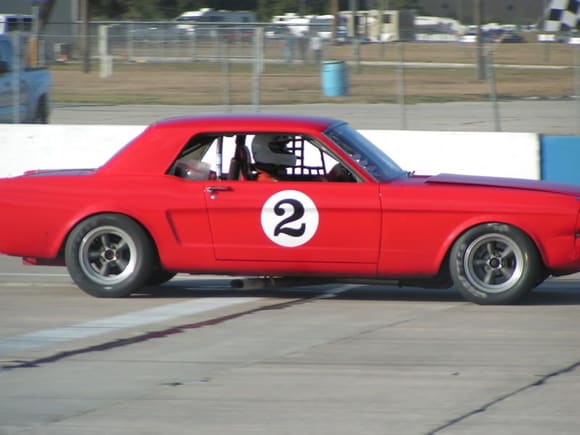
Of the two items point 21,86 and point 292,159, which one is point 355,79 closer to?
point 21,86

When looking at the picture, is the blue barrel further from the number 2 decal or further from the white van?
the number 2 decal

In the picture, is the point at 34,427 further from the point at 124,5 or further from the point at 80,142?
the point at 124,5

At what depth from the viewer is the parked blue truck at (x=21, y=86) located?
55.8ft

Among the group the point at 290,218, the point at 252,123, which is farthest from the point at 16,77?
the point at 290,218

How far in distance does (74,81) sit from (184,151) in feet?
44.4

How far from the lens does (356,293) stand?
30.0 feet

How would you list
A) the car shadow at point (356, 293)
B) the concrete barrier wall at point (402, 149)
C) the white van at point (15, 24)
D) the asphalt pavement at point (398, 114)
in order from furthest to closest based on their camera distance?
the white van at point (15, 24)
the asphalt pavement at point (398, 114)
the concrete barrier wall at point (402, 149)
the car shadow at point (356, 293)

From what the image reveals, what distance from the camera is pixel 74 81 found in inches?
856

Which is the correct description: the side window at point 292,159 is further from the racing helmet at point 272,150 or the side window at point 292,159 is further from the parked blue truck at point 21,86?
the parked blue truck at point 21,86

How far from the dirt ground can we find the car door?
9.99m

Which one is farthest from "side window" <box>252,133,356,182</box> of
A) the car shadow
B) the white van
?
the white van

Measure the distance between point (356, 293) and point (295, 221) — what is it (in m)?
1.10

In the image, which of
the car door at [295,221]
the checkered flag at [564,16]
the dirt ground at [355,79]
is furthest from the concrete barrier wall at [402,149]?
the checkered flag at [564,16]

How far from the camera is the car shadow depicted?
884cm
